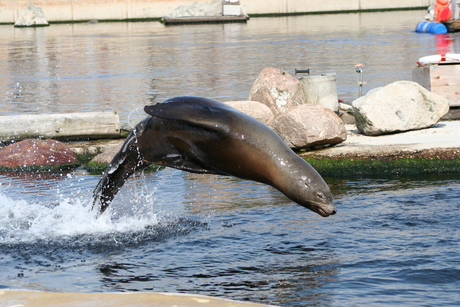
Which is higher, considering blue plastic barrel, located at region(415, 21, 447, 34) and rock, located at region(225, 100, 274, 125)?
blue plastic barrel, located at region(415, 21, 447, 34)

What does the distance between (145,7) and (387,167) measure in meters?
51.0

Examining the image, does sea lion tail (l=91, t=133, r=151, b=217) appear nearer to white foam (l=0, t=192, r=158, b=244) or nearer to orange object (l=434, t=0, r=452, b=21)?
white foam (l=0, t=192, r=158, b=244)

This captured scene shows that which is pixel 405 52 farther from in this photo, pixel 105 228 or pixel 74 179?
pixel 105 228

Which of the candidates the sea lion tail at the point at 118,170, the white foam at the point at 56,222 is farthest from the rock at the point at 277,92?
the sea lion tail at the point at 118,170

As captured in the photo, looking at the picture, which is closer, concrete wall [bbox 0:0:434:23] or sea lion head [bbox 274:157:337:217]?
sea lion head [bbox 274:157:337:217]

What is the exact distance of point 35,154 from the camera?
10719 mm

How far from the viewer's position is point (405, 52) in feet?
83.4

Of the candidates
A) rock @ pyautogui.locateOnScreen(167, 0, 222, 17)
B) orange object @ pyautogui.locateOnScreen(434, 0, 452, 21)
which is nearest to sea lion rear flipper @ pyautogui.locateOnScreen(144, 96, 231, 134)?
orange object @ pyautogui.locateOnScreen(434, 0, 452, 21)

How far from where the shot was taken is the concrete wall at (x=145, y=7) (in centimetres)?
5778

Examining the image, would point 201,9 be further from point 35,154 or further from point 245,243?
point 245,243

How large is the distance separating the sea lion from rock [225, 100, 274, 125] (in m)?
5.10

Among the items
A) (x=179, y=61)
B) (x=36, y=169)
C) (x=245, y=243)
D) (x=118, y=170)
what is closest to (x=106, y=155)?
(x=36, y=169)

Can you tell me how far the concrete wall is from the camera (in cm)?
5778

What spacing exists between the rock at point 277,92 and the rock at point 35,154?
12.1ft
